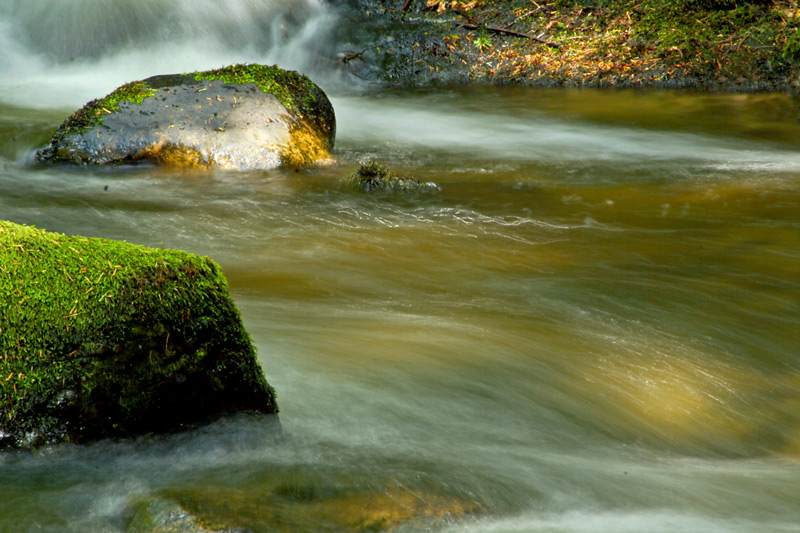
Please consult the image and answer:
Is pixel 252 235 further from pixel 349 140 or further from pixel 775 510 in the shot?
pixel 775 510

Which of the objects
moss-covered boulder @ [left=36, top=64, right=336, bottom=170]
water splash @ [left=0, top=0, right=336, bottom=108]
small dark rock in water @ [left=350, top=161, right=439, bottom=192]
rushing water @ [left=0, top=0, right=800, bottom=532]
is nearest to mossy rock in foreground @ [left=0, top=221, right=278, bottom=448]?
rushing water @ [left=0, top=0, right=800, bottom=532]

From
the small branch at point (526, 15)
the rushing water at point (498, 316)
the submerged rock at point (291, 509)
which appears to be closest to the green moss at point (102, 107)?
the rushing water at point (498, 316)

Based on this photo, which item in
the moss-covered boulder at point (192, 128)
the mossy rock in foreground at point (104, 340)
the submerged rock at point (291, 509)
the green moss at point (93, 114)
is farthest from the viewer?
the green moss at point (93, 114)

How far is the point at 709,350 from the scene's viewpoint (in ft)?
13.5

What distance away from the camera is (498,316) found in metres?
4.37

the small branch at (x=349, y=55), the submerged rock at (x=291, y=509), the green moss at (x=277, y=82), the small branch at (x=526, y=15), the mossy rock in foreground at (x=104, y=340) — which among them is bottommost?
the submerged rock at (x=291, y=509)

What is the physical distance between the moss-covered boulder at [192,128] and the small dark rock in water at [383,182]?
886 mm

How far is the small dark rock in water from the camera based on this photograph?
7023mm

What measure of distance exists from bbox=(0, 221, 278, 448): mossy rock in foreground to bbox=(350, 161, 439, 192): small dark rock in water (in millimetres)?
4257

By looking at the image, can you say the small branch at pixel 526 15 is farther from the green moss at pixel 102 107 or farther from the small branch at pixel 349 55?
the green moss at pixel 102 107

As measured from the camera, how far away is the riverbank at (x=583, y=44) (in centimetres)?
1193

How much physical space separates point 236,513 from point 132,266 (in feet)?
3.33

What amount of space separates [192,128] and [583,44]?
7.91 m

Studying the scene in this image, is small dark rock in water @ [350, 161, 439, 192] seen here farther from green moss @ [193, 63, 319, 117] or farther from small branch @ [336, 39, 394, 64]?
small branch @ [336, 39, 394, 64]
